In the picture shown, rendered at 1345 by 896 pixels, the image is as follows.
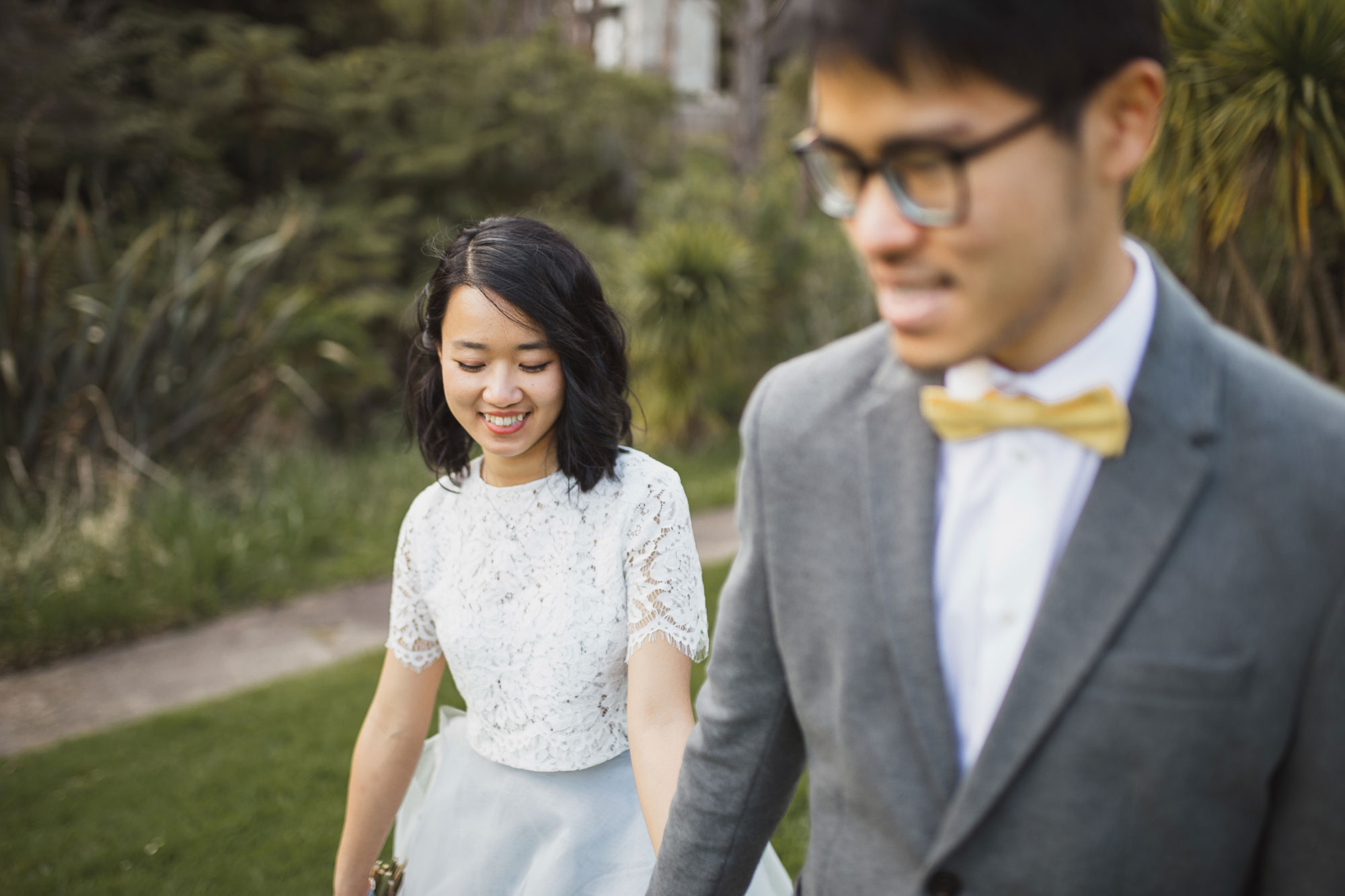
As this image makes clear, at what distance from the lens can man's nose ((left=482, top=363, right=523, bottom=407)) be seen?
1.95m

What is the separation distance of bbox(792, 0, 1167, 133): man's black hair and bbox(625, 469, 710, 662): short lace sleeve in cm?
117

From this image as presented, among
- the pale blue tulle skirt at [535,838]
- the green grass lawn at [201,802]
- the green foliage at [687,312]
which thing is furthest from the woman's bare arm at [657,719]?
the green foliage at [687,312]

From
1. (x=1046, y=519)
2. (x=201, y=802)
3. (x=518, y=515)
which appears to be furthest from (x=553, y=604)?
(x=201, y=802)

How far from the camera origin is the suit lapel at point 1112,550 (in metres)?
0.99

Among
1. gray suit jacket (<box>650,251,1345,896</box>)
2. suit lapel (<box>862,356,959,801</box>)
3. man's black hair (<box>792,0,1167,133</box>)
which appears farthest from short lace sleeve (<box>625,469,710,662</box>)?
man's black hair (<box>792,0,1167,133</box>)

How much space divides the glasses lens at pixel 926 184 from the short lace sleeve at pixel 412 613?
150 centimetres

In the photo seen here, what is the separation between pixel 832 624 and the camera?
1.16 meters

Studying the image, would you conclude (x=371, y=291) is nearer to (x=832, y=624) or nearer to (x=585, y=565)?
(x=585, y=565)

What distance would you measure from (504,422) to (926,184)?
1.22 meters

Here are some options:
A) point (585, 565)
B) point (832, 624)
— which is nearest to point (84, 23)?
point (585, 565)

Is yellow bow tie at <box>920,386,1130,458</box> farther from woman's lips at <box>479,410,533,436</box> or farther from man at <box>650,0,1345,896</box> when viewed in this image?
woman's lips at <box>479,410,533,436</box>

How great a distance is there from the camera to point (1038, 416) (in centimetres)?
103

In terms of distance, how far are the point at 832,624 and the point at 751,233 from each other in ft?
31.0

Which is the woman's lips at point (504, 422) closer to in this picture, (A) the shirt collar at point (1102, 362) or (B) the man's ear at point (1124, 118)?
(A) the shirt collar at point (1102, 362)
